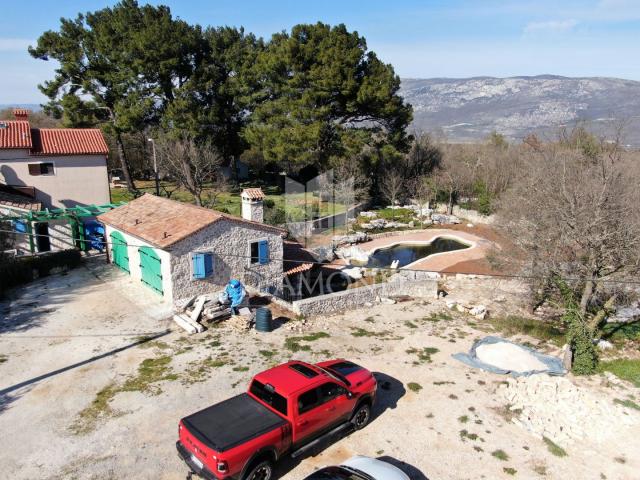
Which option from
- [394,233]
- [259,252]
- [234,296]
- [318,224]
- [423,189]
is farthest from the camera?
[423,189]

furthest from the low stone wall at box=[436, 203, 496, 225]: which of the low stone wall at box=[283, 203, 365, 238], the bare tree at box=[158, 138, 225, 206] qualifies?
the bare tree at box=[158, 138, 225, 206]

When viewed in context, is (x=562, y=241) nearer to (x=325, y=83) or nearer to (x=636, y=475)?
(x=636, y=475)

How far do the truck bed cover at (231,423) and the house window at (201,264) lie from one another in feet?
31.4

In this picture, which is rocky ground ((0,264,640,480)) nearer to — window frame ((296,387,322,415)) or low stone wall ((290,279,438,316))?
low stone wall ((290,279,438,316))

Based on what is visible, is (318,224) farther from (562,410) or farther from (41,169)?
(562,410)

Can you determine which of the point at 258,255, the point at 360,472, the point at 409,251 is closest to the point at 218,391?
the point at 360,472

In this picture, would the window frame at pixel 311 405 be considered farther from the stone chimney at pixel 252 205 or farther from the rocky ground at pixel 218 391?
the stone chimney at pixel 252 205

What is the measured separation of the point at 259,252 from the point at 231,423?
1231 centimetres

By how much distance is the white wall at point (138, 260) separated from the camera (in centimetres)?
1908

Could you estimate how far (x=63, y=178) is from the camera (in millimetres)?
30078

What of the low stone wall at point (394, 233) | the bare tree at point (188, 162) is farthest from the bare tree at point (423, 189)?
the bare tree at point (188, 162)

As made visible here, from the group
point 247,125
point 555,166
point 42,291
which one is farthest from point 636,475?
point 247,125

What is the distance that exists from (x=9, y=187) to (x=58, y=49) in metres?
20.8

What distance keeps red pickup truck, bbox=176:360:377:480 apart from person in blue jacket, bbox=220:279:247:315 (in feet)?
24.8
